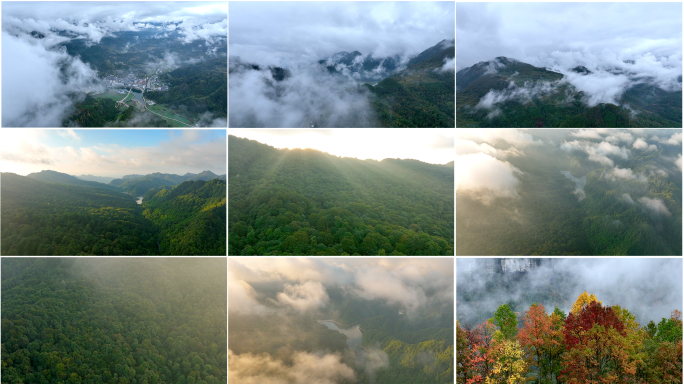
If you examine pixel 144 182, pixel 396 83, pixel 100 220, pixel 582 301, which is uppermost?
pixel 396 83

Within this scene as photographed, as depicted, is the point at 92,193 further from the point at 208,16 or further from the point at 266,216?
the point at 208,16

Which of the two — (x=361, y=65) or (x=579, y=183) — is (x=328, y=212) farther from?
(x=579, y=183)

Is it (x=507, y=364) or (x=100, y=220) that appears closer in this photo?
(x=507, y=364)

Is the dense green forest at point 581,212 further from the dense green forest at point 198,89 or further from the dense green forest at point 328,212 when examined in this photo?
the dense green forest at point 198,89

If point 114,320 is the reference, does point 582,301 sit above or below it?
above

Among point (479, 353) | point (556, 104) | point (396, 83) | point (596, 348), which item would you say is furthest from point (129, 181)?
point (596, 348)

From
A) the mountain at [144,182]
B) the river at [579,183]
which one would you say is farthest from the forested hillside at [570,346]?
the mountain at [144,182]

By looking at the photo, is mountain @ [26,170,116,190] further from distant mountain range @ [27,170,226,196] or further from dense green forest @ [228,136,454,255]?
dense green forest @ [228,136,454,255]
